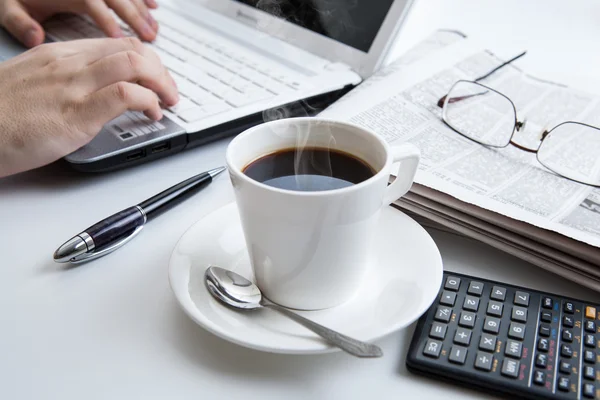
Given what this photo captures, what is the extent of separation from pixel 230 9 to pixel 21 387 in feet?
2.49

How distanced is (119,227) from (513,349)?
364 millimetres

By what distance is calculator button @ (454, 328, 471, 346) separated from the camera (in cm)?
44

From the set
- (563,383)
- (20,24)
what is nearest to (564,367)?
(563,383)

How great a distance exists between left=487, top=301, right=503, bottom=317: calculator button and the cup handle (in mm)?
119

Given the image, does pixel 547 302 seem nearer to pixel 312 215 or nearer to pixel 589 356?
pixel 589 356

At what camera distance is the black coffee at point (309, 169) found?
489 millimetres

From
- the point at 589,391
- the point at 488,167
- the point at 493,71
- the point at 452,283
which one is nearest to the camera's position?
the point at 589,391

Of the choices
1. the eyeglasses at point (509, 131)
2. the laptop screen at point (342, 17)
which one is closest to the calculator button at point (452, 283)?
the eyeglasses at point (509, 131)

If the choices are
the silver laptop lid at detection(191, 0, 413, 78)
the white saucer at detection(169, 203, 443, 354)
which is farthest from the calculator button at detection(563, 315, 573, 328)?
the silver laptop lid at detection(191, 0, 413, 78)

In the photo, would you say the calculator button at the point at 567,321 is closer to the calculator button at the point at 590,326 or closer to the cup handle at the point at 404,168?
the calculator button at the point at 590,326

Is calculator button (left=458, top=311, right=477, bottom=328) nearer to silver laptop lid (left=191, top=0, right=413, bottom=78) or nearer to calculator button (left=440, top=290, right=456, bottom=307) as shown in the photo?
calculator button (left=440, top=290, right=456, bottom=307)

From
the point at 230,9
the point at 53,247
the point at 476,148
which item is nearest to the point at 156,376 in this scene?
the point at 53,247

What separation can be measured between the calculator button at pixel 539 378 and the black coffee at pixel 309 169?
0.63 ft

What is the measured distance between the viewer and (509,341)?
444 millimetres
